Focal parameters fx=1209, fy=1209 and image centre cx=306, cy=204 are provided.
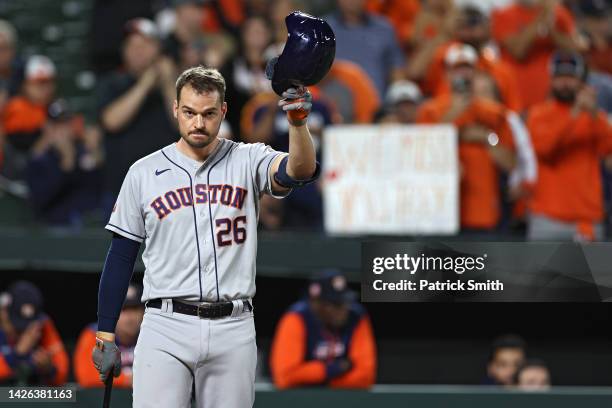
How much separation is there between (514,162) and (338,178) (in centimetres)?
119

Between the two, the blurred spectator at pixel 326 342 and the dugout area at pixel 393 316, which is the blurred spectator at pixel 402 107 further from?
the blurred spectator at pixel 326 342

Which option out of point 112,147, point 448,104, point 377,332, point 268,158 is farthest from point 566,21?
point 268,158

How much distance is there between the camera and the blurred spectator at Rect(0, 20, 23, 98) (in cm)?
957

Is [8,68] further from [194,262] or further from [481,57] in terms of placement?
[194,262]

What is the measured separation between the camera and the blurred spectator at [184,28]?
30.0ft

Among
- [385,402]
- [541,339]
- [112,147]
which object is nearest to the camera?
[385,402]

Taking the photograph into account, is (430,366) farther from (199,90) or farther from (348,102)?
(199,90)

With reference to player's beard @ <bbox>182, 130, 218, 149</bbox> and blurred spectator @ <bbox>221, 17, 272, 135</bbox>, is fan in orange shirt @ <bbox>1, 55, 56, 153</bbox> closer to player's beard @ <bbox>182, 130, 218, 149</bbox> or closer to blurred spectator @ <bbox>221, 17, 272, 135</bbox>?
blurred spectator @ <bbox>221, 17, 272, 135</bbox>

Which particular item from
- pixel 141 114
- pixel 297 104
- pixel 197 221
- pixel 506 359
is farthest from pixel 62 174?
pixel 297 104

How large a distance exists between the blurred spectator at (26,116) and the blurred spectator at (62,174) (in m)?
0.28

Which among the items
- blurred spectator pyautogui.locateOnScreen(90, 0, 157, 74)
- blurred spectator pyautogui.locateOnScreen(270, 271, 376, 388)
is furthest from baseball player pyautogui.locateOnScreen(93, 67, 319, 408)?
blurred spectator pyautogui.locateOnScreen(90, 0, 157, 74)

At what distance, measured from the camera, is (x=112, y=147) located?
28.3ft

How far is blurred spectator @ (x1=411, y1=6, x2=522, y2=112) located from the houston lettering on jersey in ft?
15.1

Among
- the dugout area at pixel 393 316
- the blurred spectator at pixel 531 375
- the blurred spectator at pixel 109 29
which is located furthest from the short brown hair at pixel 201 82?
the blurred spectator at pixel 109 29
